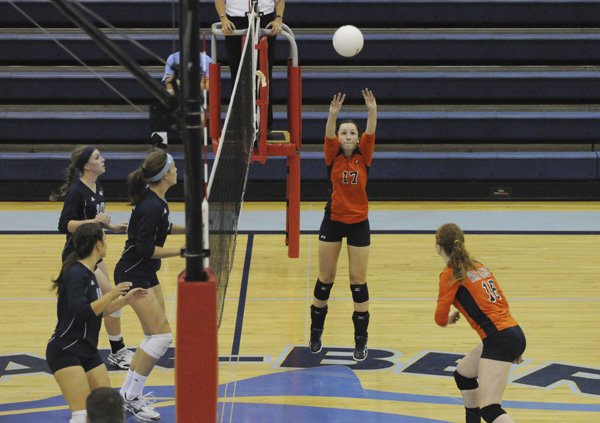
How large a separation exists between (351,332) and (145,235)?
262 centimetres

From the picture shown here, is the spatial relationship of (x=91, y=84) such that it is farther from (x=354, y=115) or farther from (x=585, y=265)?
(x=585, y=265)

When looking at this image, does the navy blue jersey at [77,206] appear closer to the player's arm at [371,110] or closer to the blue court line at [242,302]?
the blue court line at [242,302]

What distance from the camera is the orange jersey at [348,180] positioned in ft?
26.7

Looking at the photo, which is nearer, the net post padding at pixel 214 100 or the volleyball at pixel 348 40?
the volleyball at pixel 348 40

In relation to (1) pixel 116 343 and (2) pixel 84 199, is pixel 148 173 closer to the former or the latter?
(2) pixel 84 199

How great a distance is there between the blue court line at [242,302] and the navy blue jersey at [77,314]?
237 cm

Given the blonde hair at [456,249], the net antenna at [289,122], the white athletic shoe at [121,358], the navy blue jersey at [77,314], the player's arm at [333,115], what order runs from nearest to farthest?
the navy blue jersey at [77,314] < the blonde hair at [456,249] < the player's arm at [333,115] < the white athletic shoe at [121,358] < the net antenna at [289,122]

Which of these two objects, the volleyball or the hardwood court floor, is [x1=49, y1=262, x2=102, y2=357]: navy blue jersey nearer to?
the hardwood court floor

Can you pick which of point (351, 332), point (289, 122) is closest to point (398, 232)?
point (289, 122)

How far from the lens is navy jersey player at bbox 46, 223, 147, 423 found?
5957mm

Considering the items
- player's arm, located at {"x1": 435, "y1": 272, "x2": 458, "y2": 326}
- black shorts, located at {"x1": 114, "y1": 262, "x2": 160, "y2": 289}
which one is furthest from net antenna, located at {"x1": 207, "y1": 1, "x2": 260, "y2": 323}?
player's arm, located at {"x1": 435, "y1": 272, "x2": 458, "y2": 326}

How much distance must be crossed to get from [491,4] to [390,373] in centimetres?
937

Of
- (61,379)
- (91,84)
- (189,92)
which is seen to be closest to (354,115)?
(91,84)

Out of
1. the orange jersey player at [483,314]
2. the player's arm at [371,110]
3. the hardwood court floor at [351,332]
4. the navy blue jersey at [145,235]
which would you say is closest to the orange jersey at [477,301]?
the orange jersey player at [483,314]
